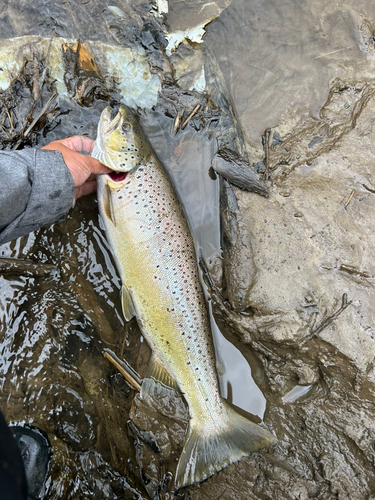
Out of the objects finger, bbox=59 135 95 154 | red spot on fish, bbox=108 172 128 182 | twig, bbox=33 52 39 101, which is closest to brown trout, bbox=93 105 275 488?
red spot on fish, bbox=108 172 128 182

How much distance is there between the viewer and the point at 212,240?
9.92 ft

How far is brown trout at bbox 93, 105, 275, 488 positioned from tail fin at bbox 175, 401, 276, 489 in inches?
0.8

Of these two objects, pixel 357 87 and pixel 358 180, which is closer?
pixel 358 180

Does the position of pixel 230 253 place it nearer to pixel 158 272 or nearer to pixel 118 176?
pixel 158 272

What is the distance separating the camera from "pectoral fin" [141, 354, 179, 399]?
280 cm

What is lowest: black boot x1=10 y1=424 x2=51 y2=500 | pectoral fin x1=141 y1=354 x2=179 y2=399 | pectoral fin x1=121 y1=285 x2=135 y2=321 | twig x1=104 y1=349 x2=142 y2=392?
black boot x1=10 y1=424 x2=51 y2=500

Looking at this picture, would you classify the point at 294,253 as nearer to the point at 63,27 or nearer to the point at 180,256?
the point at 180,256

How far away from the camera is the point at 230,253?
112 inches

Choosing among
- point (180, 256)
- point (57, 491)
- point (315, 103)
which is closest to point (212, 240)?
point (180, 256)

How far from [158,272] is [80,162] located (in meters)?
1.06

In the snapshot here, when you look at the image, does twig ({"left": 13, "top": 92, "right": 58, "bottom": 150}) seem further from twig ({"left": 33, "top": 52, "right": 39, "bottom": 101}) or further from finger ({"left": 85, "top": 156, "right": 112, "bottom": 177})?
finger ({"left": 85, "top": 156, "right": 112, "bottom": 177})

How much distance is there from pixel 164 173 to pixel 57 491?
2672 mm

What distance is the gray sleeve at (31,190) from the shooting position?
7.10 ft

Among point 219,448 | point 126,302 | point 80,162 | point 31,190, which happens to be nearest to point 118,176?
point 80,162
